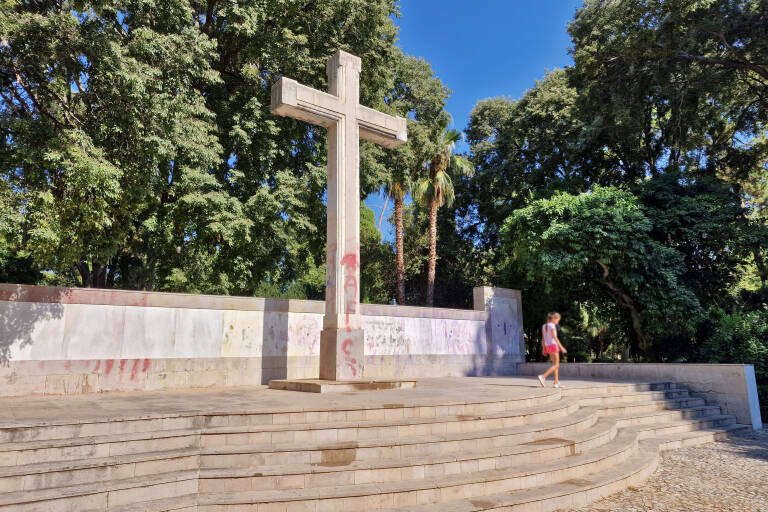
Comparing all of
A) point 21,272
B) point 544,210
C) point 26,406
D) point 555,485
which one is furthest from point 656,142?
point 21,272

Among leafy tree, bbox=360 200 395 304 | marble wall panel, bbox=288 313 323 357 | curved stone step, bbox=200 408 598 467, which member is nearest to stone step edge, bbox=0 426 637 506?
curved stone step, bbox=200 408 598 467

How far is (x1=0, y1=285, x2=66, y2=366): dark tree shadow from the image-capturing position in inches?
358

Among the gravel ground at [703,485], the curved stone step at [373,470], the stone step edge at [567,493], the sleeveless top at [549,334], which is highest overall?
the sleeveless top at [549,334]

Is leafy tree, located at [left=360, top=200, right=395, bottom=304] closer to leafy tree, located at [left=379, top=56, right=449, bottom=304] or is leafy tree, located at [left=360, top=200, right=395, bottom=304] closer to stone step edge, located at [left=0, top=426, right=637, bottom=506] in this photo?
leafy tree, located at [left=379, top=56, right=449, bottom=304]

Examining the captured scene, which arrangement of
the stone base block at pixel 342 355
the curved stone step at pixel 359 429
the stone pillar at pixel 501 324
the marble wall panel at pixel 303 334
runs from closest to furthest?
the curved stone step at pixel 359 429, the stone base block at pixel 342 355, the marble wall panel at pixel 303 334, the stone pillar at pixel 501 324

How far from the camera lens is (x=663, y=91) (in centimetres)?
1831

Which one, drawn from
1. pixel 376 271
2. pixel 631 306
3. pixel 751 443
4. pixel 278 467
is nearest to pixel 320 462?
pixel 278 467

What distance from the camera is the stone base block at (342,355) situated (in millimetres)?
9883

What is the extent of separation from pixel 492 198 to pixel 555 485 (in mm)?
21939

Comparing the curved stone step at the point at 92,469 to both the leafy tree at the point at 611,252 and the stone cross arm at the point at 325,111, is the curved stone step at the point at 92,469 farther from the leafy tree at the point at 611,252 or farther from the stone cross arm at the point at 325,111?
the leafy tree at the point at 611,252

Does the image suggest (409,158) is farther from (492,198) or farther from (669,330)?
(669,330)

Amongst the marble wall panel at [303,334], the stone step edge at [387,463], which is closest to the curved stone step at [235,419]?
the stone step edge at [387,463]

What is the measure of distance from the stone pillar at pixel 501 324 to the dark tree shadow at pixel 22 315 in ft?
40.4

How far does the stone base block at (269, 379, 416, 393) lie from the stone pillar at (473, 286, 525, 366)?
24.4ft
